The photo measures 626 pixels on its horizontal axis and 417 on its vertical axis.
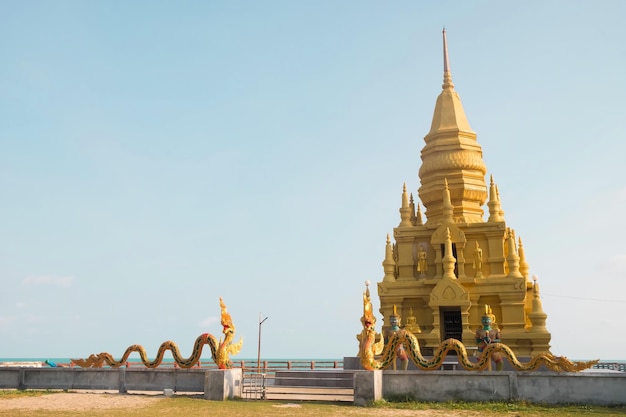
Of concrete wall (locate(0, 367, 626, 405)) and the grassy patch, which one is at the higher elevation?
concrete wall (locate(0, 367, 626, 405))

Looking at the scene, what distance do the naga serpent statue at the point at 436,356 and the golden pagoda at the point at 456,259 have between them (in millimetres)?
9800

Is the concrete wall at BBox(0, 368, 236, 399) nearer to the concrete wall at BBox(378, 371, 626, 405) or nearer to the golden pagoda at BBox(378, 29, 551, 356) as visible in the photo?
the concrete wall at BBox(378, 371, 626, 405)

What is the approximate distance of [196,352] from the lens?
2320 cm

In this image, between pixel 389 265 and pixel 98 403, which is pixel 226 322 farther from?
pixel 389 265

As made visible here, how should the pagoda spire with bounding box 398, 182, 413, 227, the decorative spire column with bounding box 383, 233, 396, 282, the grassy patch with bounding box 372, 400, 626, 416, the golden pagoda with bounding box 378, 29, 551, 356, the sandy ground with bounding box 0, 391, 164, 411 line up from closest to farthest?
the grassy patch with bounding box 372, 400, 626, 416, the sandy ground with bounding box 0, 391, 164, 411, the golden pagoda with bounding box 378, 29, 551, 356, the decorative spire column with bounding box 383, 233, 396, 282, the pagoda spire with bounding box 398, 182, 413, 227

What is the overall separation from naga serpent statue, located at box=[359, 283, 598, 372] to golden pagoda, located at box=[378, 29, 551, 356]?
9.80m

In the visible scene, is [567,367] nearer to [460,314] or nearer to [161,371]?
[460,314]

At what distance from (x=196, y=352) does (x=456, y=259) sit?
1629 cm

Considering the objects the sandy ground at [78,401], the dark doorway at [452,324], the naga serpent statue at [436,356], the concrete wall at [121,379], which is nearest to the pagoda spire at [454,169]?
the dark doorway at [452,324]

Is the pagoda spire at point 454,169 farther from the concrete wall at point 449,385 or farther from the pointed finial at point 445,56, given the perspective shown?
the concrete wall at point 449,385

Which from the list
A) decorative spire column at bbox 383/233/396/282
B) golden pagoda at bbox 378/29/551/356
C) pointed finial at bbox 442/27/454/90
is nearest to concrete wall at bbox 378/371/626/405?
golden pagoda at bbox 378/29/551/356

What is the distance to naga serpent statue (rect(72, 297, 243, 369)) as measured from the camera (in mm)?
22703

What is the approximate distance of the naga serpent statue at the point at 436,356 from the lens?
20.3 meters

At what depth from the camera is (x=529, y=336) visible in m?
30.5
